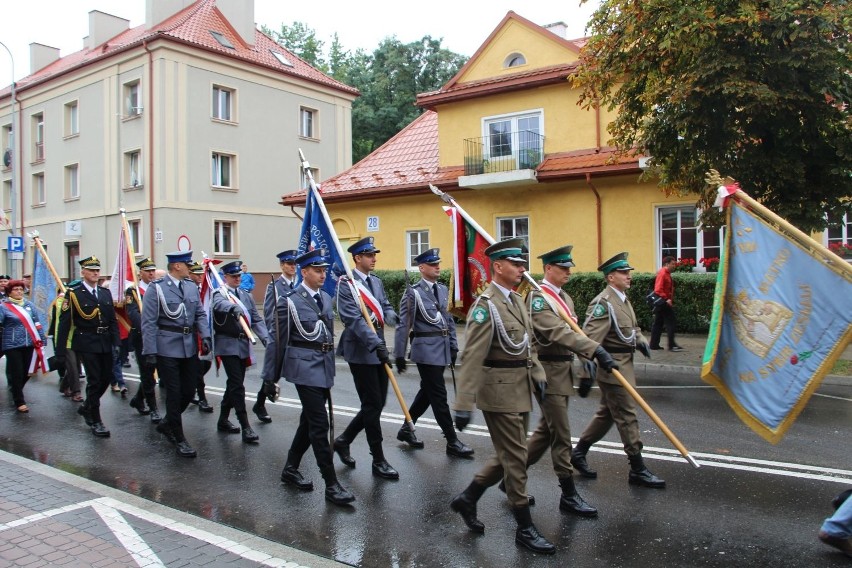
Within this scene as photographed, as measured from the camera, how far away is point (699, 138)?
11.7 meters

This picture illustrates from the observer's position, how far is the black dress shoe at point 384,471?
6.30m

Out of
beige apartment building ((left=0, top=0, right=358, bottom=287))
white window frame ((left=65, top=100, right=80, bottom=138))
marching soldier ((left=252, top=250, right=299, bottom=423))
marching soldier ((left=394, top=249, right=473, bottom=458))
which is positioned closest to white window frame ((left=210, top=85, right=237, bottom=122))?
beige apartment building ((left=0, top=0, right=358, bottom=287))

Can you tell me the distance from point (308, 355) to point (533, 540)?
7.79 ft

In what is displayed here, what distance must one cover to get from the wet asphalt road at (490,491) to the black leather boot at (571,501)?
9 centimetres

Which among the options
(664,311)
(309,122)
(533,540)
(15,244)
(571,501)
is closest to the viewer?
(533,540)

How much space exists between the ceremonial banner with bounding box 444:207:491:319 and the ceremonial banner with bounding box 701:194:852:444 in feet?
9.19

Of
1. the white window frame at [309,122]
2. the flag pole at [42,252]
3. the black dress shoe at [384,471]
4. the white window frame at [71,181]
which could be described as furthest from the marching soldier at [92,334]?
the white window frame at [71,181]

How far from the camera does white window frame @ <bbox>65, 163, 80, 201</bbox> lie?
33.9 meters

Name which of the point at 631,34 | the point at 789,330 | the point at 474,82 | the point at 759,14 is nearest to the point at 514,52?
the point at 474,82

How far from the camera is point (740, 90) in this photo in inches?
408

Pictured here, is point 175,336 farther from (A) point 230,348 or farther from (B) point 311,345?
(B) point 311,345

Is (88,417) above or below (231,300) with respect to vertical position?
below

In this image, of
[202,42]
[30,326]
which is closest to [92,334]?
[30,326]

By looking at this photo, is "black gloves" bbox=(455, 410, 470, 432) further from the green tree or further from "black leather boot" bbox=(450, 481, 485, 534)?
the green tree
